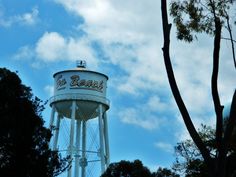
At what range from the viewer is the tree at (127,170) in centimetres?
5069

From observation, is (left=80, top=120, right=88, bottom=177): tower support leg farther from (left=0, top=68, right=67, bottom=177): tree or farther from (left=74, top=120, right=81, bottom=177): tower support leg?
(left=0, top=68, right=67, bottom=177): tree

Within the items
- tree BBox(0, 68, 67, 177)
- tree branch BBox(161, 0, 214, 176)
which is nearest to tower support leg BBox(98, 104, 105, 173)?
tree BBox(0, 68, 67, 177)

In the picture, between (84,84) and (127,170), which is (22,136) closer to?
(84,84)

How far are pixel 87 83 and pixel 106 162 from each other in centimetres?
724

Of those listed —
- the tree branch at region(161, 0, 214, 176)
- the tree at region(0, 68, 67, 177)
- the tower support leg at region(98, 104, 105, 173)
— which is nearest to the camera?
the tree branch at region(161, 0, 214, 176)

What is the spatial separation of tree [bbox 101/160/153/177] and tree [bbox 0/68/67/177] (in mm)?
21464

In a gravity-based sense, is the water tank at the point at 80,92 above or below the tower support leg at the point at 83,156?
above

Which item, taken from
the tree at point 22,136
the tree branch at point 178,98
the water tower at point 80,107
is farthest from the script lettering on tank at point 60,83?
the tree branch at point 178,98

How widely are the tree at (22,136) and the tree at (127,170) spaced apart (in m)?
21.5

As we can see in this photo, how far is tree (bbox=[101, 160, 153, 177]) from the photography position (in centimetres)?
5069

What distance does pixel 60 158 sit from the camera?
97.9ft

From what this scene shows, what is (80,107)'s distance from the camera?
168 feet

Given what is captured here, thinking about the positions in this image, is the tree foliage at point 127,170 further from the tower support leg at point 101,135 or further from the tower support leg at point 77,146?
the tower support leg at point 77,146

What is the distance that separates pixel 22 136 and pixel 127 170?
2552 centimetres
